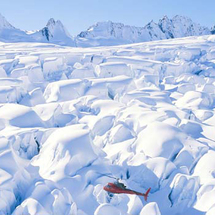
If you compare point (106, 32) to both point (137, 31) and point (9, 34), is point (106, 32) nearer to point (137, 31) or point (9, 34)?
point (137, 31)

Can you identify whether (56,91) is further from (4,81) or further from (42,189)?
(42,189)

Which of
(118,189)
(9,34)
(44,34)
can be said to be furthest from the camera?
(44,34)

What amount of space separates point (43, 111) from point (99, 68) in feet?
21.4

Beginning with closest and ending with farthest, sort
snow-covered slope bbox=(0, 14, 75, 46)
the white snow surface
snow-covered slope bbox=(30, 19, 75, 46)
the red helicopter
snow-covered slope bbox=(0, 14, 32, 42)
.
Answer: the white snow surface → the red helicopter → snow-covered slope bbox=(0, 14, 32, 42) → snow-covered slope bbox=(0, 14, 75, 46) → snow-covered slope bbox=(30, 19, 75, 46)

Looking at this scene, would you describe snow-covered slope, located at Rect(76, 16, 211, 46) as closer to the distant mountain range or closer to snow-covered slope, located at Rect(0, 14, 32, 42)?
the distant mountain range

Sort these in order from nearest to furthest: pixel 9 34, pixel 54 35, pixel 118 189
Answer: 1. pixel 118 189
2. pixel 9 34
3. pixel 54 35

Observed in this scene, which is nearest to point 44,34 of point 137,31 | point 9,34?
point 9,34

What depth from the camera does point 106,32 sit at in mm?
56281

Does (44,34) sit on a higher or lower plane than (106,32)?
lower

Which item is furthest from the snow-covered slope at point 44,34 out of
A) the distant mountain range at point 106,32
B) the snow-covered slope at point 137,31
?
the snow-covered slope at point 137,31

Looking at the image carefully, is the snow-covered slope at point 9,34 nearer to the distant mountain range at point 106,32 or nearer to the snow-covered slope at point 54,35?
the distant mountain range at point 106,32

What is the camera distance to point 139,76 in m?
16.4

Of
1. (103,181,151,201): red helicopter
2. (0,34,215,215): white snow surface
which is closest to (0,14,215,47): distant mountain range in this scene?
(0,34,215,215): white snow surface

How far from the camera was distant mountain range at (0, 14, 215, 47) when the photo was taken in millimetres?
41031
